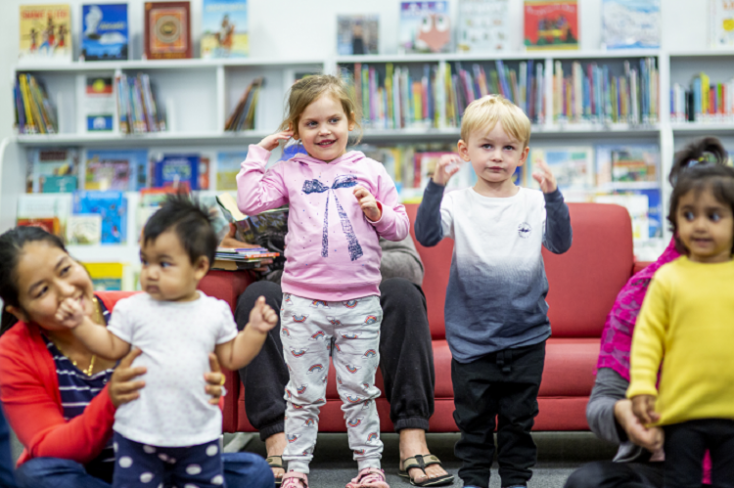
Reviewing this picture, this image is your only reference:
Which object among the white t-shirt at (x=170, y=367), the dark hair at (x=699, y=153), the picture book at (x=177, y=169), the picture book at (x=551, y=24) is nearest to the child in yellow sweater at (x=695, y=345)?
the dark hair at (x=699, y=153)

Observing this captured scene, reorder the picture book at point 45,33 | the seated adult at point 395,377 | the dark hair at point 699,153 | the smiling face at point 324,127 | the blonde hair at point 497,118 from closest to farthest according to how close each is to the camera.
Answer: the dark hair at point 699,153 < the blonde hair at point 497,118 < the smiling face at point 324,127 < the seated adult at point 395,377 < the picture book at point 45,33

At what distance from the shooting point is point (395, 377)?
1857 millimetres

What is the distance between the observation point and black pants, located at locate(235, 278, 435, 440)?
6.05 ft

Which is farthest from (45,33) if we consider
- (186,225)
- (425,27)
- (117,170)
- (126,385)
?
(126,385)

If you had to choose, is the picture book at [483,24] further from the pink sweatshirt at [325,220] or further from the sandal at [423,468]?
the sandal at [423,468]

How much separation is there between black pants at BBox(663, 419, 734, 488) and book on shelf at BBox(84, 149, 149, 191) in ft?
11.2

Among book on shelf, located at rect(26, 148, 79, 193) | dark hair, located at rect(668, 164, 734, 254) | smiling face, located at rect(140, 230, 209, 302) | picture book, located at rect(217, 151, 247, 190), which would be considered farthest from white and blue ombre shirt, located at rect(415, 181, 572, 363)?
book on shelf, located at rect(26, 148, 79, 193)

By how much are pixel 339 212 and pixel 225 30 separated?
247cm

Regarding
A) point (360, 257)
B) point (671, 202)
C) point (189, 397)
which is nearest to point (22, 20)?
point (360, 257)

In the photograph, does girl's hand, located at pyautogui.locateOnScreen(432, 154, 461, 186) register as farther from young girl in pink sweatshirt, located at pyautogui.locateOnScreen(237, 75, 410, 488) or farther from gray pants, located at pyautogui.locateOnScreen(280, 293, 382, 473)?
gray pants, located at pyautogui.locateOnScreen(280, 293, 382, 473)

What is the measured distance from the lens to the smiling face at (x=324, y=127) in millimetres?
1651

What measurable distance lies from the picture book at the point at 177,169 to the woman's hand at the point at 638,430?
3.18 m

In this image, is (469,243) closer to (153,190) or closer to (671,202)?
(671,202)

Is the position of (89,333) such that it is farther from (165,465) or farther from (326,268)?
(326,268)
